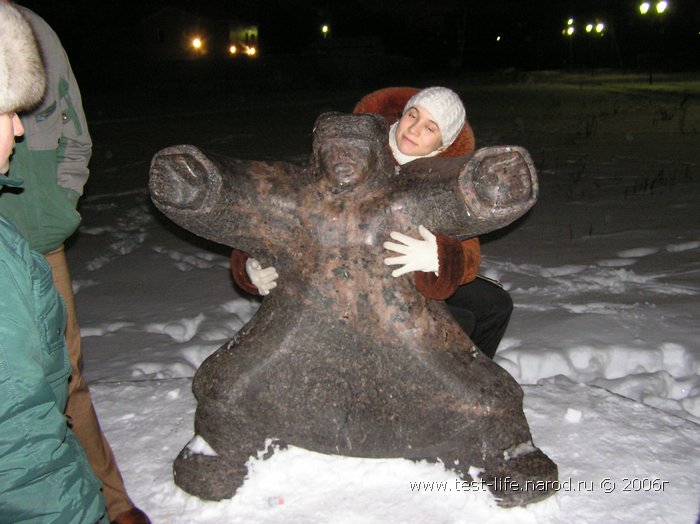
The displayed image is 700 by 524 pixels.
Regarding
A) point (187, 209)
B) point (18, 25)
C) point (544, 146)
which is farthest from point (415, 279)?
point (544, 146)

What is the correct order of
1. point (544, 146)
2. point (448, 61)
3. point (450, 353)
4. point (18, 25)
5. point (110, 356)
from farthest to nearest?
point (448, 61)
point (544, 146)
point (110, 356)
point (450, 353)
point (18, 25)

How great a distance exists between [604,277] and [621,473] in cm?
219

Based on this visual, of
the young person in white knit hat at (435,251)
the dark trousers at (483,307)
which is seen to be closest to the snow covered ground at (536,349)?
the dark trousers at (483,307)

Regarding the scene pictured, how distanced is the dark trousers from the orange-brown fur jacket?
1.69 ft

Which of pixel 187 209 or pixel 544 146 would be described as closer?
pixel 187 209

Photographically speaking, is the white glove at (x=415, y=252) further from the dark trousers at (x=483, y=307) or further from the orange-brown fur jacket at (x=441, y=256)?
the dark trousers at (x=483, y=307)

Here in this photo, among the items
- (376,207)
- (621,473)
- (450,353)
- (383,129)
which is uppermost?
(383,129)

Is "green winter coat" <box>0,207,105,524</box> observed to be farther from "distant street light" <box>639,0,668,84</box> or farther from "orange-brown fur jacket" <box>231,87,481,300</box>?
"distant street light" <box>639,0,668,84</box>

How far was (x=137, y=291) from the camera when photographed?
427cm

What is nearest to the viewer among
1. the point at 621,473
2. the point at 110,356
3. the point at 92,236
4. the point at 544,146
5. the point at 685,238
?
the point at 621,473

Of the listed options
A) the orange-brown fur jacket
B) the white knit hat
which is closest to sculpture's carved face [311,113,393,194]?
the orange-brown fur jacket

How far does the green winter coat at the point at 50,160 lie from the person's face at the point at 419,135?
1.10 m

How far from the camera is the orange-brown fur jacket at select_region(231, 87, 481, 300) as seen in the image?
192 centimetres

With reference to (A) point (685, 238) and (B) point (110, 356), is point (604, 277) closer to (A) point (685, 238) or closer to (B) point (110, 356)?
(A) point (685, 238)
